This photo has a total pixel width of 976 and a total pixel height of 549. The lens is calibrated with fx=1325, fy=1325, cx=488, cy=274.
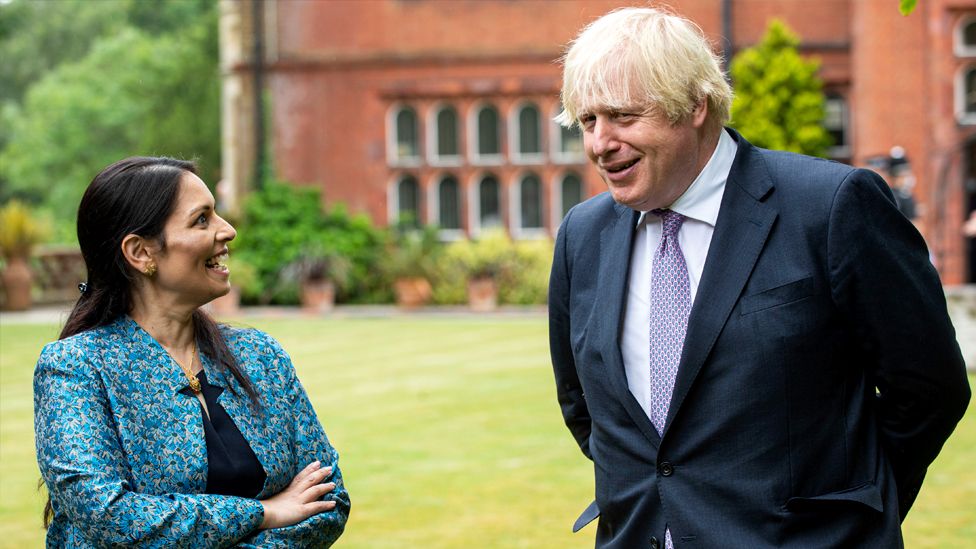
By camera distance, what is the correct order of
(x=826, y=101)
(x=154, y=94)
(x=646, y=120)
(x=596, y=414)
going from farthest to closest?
(x=154, y=94)
(x=826, y=101)
(x=596, y=414)
(x=646, y=120)

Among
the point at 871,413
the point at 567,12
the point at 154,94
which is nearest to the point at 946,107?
the point at 567,12

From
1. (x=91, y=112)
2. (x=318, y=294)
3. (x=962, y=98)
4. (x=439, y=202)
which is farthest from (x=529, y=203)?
(x=91, y=112)

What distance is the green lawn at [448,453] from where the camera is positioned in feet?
20.0

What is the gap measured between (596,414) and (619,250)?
359mm

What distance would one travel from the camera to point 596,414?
9.39ft

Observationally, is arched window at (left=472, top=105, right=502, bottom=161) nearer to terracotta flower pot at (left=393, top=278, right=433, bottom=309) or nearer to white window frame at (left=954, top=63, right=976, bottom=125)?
terracotta flower pot at (left=393, top=278, right=433, bottom=309)

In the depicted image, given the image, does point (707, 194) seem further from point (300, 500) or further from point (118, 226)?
point (118, 226)

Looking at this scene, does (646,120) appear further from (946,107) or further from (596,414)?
(946,107)

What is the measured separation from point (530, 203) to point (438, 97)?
94.5 inches

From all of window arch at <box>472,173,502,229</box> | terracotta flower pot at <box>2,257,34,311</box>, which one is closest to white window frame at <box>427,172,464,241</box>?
window arch at <box>472,173,502,229</box>

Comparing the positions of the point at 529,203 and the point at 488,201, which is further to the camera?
the point at 488,201

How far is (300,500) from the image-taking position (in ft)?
9.89

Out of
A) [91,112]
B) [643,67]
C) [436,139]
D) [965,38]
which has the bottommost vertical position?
[91,112]

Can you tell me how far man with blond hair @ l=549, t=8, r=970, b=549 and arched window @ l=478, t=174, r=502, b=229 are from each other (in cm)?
1994
